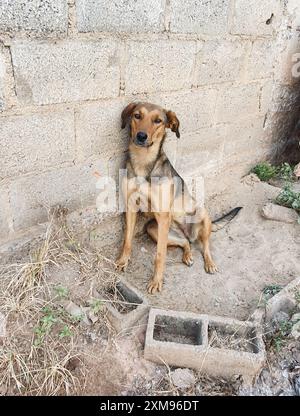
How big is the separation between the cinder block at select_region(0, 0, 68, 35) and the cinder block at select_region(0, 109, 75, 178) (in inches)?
21.6

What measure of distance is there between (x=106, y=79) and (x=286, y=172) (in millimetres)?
3048

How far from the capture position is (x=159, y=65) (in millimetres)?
3105

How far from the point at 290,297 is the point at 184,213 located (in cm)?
123

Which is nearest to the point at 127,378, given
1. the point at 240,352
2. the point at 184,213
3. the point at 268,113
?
the point at 240,352

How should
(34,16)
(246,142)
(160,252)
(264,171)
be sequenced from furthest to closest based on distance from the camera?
(264,171) → (246,142) → (160,252) → (34,16)

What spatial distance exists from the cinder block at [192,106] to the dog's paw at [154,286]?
1.44 metres

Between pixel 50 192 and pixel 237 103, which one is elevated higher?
pixel 237 103

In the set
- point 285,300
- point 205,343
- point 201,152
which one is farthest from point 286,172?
point 205,343

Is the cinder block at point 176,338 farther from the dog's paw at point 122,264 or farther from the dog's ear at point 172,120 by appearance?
the dog's ear at point 172,120

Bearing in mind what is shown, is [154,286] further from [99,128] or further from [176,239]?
[99,128]

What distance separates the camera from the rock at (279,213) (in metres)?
4.04

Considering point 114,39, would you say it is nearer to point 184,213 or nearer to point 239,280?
point 184,213

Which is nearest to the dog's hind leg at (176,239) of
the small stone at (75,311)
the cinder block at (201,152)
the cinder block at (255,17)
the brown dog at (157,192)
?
the brown dog at (157,192)

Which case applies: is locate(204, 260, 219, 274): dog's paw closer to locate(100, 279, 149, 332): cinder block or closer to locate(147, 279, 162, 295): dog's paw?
locate(147, 279, 162, 295): dog's paw
